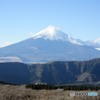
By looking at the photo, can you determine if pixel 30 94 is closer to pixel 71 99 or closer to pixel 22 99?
pixel 22 99

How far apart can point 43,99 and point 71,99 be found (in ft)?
9.10

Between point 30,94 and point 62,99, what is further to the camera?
point 30,94

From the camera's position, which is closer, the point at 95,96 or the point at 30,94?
the point at 95,96

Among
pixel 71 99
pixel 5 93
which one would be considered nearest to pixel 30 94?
pixel 5 93

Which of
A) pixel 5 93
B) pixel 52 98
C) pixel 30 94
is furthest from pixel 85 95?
pixel 5 93

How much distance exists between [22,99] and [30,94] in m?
3.31

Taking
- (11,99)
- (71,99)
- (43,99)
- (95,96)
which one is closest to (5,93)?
(11,99)

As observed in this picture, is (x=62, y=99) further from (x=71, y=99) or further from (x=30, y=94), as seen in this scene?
(x=30, y=94)

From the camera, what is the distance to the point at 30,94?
36.0 metres

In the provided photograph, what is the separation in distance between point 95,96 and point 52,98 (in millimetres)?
4502

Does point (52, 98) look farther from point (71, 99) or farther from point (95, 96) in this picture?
point (95, 96)

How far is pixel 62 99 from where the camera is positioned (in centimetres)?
3259

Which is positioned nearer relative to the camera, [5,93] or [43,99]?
[43,99]

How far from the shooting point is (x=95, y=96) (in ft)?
110
